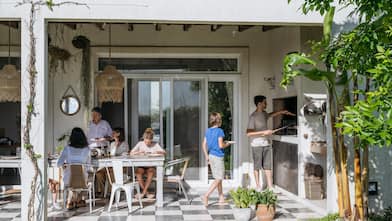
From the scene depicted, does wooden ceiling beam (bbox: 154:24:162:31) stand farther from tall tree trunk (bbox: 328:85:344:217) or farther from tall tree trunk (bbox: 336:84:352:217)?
tall tree trunk (bbox: 336:84:352:217)

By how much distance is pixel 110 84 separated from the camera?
8.52m

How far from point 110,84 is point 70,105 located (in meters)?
1.14

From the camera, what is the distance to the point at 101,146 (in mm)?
8367

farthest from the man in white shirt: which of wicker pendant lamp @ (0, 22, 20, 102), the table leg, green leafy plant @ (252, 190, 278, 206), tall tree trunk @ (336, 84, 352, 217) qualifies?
tall tree trunk @ (336, 84, 352, 217)

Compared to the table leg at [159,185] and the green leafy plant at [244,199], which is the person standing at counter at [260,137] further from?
the green leafy plant at [244,199]

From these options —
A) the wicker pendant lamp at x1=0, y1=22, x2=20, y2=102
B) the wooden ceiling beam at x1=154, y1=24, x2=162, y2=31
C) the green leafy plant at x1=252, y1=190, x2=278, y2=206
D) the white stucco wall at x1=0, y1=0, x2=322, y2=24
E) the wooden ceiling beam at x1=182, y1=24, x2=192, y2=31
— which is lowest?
the green leafy plant at x1=252, y1=190, x2=278, y2=206

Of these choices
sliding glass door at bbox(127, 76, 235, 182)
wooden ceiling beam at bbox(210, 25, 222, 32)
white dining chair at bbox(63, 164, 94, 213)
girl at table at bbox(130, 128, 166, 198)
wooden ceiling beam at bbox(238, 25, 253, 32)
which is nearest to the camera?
white dining chair at bbox(63, 164, 94, 213)

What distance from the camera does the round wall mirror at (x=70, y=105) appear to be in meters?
9.16

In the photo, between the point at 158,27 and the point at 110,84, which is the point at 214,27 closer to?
the point at 158,27

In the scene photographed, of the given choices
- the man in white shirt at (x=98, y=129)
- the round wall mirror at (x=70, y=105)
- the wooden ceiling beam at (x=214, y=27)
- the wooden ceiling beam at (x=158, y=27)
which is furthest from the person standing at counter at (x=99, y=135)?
the wooden ceiling beam at (x=214, y=27)

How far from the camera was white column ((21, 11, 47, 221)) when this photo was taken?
5859 millimetres

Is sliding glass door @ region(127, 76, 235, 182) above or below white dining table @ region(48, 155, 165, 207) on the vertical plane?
above

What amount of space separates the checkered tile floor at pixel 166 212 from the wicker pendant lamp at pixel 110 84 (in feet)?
6.03

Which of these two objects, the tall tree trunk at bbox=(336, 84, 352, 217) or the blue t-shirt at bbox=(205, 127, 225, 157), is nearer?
the tall tree trunk at bbox=(336, 84, 352, 217)
